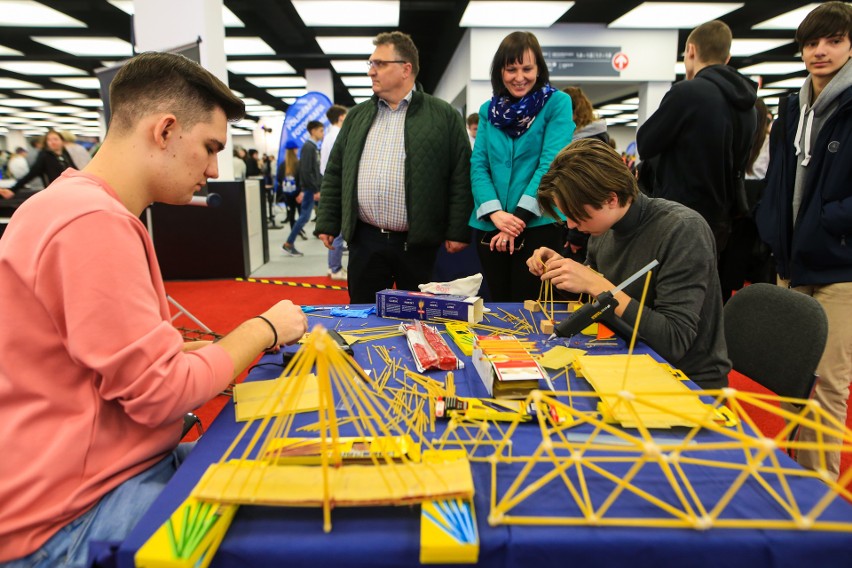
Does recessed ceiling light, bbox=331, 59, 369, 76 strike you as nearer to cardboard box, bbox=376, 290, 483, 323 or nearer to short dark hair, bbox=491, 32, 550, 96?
short dark hair, bbox=491, 32, 550, 96

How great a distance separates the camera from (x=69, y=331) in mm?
766

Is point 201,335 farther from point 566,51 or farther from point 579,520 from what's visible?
point 566,51

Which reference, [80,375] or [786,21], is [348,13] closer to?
[786,21]

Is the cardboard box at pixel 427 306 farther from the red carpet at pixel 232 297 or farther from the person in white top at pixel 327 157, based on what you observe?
the person in white top at pixel 327 157

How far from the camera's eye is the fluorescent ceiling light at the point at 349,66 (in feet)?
33.8

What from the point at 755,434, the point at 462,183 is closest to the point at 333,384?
the point at 755,434

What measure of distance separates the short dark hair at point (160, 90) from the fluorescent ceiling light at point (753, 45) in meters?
9.16

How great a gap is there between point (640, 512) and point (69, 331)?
2.79 feet

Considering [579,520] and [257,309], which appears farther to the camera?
[257,309]

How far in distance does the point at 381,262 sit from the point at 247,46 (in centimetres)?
788

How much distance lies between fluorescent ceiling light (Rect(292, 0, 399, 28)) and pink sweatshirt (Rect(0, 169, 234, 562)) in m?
6.89

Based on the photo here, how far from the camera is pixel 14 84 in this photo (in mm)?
11977

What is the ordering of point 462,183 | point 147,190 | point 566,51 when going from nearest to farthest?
point 147,190, point 462,183, point 566,51

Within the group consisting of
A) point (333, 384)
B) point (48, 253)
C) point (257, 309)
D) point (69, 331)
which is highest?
point (48, 253)
